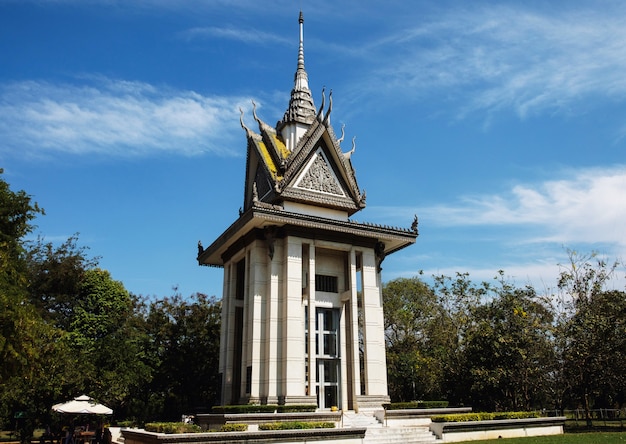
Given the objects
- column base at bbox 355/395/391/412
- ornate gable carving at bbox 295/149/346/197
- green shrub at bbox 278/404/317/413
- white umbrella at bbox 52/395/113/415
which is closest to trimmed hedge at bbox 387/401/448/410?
column base at bbox 355/395/391/412

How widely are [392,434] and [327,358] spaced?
6.03m

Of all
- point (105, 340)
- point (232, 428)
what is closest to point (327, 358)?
point (232, 428)

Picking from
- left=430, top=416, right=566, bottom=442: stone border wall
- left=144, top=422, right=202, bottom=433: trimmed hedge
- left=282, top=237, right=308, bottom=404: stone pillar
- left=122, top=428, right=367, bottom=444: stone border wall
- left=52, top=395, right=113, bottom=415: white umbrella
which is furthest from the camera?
left=282, top=237, right=308, bottom=404: stone pillar

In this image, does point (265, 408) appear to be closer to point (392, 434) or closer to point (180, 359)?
point (392, 434)

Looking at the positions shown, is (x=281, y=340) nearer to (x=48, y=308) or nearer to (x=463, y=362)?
(x=463, y=362)

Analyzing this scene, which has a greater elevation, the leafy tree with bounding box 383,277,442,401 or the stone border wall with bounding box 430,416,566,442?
the leafy tree with bounding box 383,277,442,401

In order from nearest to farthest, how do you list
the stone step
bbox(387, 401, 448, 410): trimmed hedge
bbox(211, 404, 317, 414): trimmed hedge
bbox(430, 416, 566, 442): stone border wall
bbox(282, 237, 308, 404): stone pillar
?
the stone step
bbox(430, 416, 566, 442): stone border wall
bbox(211, 404, 317, 414): trimmed hedge
bbox(282, 237, 308, 404): stone pillar
bbox(387, 401, 448, 410): trimmed hedge

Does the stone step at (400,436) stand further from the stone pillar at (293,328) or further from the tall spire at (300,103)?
the tall spire at (300,103)

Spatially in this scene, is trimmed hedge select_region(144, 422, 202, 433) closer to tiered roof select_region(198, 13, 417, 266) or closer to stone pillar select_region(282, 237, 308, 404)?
stone pillar select_region(282, 237, 308, 404)

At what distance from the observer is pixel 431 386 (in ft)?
129

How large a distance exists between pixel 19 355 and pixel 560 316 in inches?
1055

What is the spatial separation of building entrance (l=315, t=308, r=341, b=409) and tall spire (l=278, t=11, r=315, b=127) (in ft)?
36.4

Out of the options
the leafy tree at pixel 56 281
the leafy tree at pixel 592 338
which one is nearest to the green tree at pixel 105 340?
the leafy tree at pixel 56 281

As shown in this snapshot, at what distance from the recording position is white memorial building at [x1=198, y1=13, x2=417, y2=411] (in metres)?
24.1
